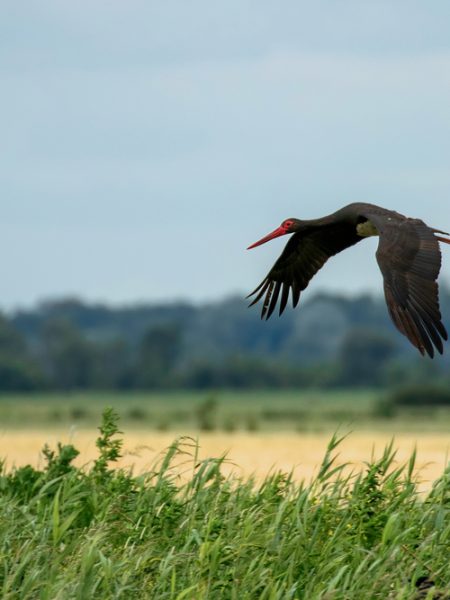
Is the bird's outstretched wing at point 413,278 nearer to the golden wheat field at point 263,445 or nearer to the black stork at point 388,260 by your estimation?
the black stork at point 388,260

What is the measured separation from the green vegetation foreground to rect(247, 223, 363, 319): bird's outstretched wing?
89.3 inches

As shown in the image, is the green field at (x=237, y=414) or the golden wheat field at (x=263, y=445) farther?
the green field at (x=237, y=414)

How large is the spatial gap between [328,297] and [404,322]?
110298 mm

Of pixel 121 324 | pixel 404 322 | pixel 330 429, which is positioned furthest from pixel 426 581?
pixel 121 324

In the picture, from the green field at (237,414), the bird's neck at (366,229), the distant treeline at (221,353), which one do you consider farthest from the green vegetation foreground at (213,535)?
the distant treeline at (221,353)

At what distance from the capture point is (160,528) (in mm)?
8930

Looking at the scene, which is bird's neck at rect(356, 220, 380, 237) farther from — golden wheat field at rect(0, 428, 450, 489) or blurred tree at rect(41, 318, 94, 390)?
blurred tree at rect(41, 318, 94, 390)

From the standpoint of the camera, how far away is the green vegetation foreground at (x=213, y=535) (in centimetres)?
771

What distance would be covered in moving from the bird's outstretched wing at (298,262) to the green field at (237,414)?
2101 cm

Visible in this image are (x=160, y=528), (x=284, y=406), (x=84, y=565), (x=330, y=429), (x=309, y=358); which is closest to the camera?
(x=84, y=565)

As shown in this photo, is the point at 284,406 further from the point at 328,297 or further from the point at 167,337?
the point at 328,297

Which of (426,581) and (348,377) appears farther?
(348,377)

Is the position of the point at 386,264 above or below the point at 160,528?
above

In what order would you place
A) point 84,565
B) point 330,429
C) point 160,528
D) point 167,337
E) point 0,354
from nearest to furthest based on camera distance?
point 84,565 → point 160,528 → point 330,429 → point 0,354 → point 167,337
